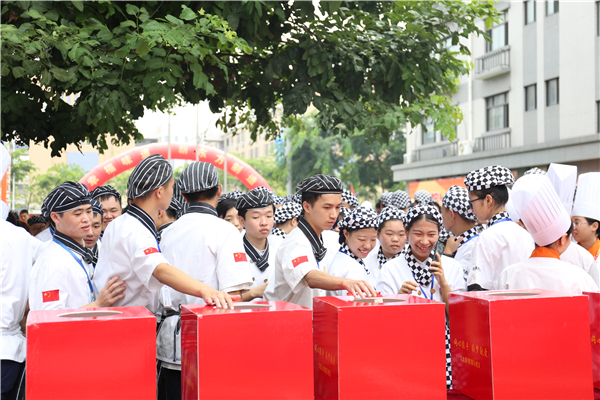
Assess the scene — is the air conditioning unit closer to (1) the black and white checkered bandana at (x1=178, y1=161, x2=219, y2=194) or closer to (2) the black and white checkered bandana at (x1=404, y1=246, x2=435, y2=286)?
(2) the black and white checkered bandana at (x1=404, y1=246, x2=435, y2=286)

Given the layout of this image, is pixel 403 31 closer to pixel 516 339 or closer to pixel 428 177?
pixel 516 339

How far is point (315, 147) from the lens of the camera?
30.5 m

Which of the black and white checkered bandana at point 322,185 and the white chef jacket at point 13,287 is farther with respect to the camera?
the black and white checkered bandana at point 322,185

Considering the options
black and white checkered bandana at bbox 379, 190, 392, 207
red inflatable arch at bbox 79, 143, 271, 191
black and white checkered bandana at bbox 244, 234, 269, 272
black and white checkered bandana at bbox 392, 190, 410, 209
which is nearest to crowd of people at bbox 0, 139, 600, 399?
black and white checkered bandana at bbox 244, 234, 269, 272

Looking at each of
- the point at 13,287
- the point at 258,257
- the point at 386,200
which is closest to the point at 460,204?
the point at 258,257

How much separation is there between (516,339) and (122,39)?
2943 millimetres

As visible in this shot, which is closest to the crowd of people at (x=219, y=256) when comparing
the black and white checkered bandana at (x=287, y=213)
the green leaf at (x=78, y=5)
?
the green leaf at (x=78, y=5)

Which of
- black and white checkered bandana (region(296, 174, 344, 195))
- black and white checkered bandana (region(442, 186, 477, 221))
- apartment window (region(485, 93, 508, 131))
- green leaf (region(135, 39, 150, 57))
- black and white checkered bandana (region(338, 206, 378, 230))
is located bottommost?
black and white checkered bandana (region(338, 206, 378, 230))

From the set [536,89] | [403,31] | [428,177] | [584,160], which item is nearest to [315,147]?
[428,177]

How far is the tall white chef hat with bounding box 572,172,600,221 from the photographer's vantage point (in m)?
3.37

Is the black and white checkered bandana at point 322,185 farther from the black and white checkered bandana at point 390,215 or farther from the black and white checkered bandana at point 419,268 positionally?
the black and white checkered bandana at point 390,215

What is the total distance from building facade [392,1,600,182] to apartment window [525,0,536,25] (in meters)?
0.03

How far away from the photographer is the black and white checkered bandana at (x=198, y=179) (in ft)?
8.58

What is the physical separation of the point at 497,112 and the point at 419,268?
16.3m
